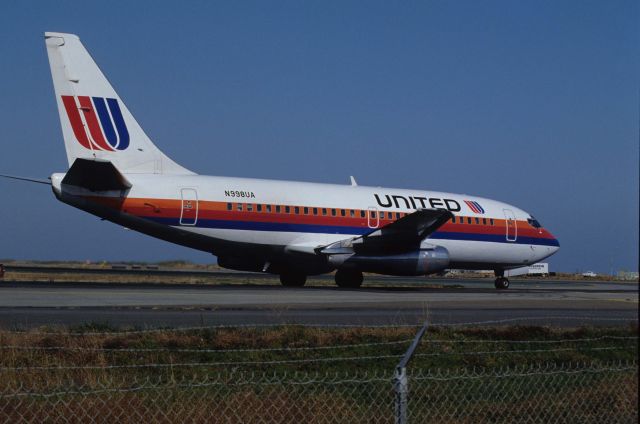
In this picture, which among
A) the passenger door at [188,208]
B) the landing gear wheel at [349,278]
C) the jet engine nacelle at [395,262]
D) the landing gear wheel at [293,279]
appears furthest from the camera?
the landing gear wheel at [349,278]

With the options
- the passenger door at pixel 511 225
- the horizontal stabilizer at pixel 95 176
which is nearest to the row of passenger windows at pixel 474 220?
the passenger door at pixel 511 225

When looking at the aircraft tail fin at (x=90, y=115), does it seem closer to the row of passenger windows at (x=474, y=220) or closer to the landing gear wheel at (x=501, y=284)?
the row of passenger windows at (x=474, y=220)

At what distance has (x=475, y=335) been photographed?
1686cm

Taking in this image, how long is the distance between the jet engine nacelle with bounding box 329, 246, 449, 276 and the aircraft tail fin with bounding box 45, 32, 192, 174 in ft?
27.3

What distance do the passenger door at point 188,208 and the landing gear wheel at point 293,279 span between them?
22.4 ft

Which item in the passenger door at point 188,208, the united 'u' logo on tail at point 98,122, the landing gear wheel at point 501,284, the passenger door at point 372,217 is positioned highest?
the united 'u' logo on tail at point 98,122

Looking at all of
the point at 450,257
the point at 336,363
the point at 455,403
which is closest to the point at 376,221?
the point at 450,257

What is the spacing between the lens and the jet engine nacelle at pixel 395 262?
34938 millimetres

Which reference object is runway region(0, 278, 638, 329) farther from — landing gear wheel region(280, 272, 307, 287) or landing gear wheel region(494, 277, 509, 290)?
landing gear wheel region(494, 277, 509, 290)

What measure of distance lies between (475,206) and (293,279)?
917 centimetres

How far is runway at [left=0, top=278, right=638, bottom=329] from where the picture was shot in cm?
1902

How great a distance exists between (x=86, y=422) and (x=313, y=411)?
2.52 metres

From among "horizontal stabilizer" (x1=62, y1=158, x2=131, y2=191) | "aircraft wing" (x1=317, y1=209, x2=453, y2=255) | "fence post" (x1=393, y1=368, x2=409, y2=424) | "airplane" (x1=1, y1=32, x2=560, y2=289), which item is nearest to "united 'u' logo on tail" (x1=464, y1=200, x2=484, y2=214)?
Result: "airplane" (x1=1, y1=32, x2=560, y2=289)

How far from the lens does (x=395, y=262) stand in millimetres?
34938
